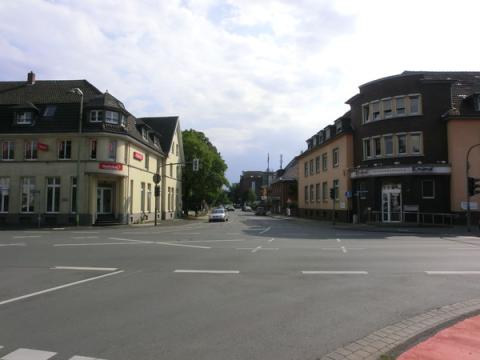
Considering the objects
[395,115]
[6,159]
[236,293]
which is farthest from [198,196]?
[236,293]

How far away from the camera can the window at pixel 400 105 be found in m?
32.9

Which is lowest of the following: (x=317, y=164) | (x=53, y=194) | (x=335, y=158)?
(x=53, y=194)

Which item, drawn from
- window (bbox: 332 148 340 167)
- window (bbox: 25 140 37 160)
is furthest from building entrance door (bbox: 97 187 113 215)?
window (bbox: 332 148 340 167)

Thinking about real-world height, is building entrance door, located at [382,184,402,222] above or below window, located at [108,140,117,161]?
below

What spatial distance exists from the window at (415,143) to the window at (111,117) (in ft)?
77.7

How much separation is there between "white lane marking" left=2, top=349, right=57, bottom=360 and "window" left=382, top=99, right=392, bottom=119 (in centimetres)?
3277

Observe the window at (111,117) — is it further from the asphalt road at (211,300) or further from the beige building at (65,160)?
the asphalt road at (211,300)

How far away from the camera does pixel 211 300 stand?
7340mm

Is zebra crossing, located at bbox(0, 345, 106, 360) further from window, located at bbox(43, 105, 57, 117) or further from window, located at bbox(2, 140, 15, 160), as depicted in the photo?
window, located at bbox(2, 140, 15, 160)

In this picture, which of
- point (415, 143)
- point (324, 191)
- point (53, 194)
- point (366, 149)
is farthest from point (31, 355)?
point (324, 191)

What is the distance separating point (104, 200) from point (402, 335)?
32.4 meters

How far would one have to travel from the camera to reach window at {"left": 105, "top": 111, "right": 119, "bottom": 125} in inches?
1308

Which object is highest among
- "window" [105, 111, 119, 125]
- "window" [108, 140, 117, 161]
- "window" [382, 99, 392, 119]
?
"window" [382, 99, 392, 119]

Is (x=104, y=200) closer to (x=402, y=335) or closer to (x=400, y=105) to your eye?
(x=400, y=105)
